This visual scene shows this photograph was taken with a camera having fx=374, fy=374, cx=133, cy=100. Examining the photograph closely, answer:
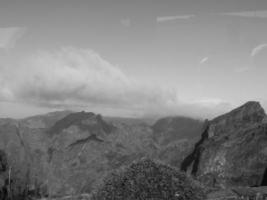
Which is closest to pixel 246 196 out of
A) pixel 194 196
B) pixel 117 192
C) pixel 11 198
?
pixel 194 196

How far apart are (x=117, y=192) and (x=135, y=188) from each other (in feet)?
2.78

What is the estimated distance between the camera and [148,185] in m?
16.6

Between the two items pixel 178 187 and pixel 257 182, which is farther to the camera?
pixel 257 182

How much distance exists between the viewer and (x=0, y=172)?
199500 millimetres

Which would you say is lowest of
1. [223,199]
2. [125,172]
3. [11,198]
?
[11,198]

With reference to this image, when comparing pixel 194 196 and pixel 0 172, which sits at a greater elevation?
pixel 194 196

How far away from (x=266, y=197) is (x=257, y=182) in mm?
189367

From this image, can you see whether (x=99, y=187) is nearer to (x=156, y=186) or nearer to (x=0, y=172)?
(x=156, y=186)

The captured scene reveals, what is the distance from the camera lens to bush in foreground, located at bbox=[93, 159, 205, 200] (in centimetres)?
1642

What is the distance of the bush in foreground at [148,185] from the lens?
1642 cm

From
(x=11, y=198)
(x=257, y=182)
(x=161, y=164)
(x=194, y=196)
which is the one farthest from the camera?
(x=257, y=182)

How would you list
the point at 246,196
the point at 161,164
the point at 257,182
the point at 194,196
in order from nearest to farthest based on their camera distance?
the point at 194,196
the point at 161,164
the point at 246,196
the point at 257,182

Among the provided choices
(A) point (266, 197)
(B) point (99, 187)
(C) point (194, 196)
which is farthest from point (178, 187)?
(A) point (266, 197)

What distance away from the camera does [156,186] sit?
16.6m
